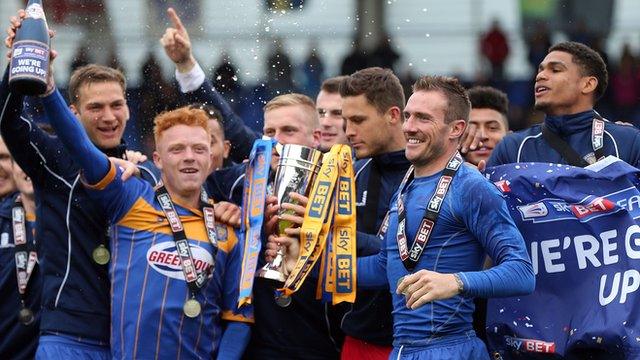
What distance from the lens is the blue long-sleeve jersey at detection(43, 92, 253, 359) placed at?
22.8ft

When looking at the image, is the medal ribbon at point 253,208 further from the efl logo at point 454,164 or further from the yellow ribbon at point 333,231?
the efl logo at point 454,164

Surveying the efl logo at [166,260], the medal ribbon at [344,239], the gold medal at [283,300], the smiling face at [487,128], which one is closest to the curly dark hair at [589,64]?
the smiling face at [487,128]

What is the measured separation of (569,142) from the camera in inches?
289

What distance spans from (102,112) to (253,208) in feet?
3.94

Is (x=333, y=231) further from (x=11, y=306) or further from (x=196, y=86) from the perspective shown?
(x=11, y=306)

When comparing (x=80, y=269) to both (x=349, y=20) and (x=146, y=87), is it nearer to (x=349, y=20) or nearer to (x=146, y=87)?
(x=146, y=87)

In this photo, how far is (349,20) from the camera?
18734 millimetres

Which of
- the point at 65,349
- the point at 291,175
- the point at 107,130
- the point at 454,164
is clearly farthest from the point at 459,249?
the point at 107,130

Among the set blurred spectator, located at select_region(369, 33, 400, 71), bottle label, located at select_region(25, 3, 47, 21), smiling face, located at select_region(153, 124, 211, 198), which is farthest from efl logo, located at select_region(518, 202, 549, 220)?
blurred spectator, located at select_region(369, 33, 400, 71)

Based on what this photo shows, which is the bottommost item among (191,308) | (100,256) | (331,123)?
(191,308)

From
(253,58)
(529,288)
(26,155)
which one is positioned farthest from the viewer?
(253,58)

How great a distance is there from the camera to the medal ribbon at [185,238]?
7.01m

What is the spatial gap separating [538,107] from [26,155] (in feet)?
9.38

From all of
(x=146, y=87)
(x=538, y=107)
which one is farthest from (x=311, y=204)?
(x=146, y=87)
